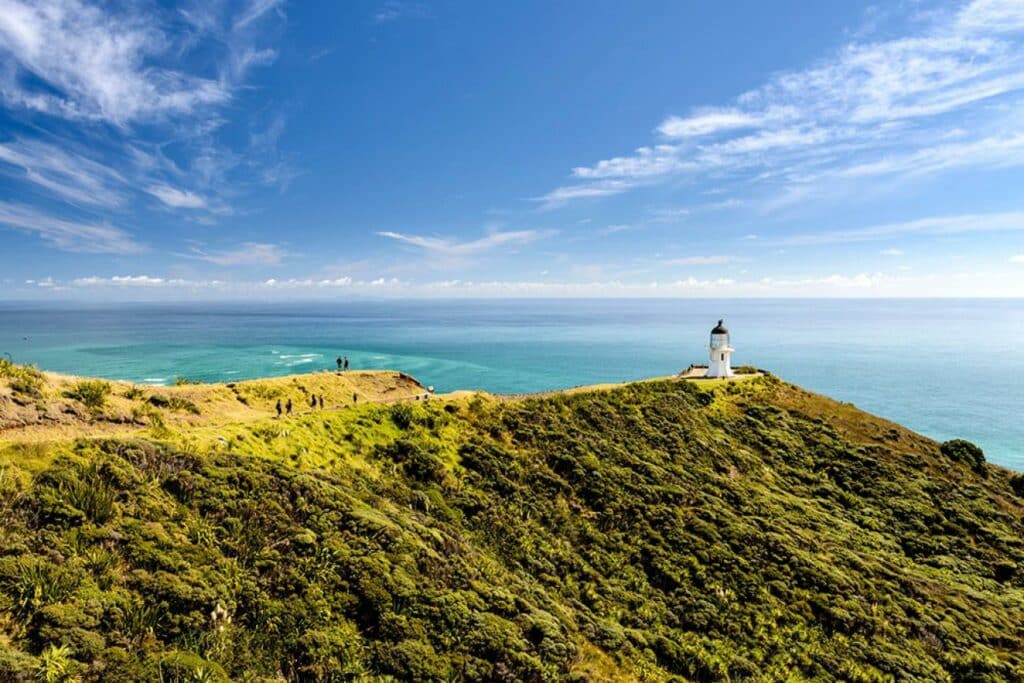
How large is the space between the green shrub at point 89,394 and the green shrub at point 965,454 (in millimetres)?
60160

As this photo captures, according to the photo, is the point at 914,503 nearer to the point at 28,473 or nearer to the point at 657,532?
the point at 657,532

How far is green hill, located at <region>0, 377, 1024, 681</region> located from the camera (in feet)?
37.3

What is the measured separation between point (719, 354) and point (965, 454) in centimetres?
2151

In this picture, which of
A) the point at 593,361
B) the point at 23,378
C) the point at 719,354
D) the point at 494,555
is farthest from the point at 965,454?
the point at 593,361

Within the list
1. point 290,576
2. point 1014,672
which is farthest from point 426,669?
point 1014,672

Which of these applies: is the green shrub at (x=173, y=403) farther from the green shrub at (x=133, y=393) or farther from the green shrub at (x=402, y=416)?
the green shrub at (x=402, y=416)

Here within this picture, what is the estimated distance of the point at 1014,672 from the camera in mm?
19016

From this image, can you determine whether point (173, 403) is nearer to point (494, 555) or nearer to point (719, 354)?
point (494, 555)

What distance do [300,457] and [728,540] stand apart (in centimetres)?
2204

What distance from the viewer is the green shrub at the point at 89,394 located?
791 inches

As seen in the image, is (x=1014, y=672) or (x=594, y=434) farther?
(x=594, y=434)

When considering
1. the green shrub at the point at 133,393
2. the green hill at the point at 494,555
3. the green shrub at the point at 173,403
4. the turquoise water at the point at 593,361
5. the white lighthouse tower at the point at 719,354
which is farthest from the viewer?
the turquoise water at the point at 593,361

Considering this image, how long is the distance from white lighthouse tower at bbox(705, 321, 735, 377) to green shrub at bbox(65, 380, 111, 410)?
1987 inches

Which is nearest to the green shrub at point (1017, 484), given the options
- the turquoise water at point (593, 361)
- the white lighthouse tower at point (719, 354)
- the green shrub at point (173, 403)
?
the white lighthouse tower at point (719, 354)
